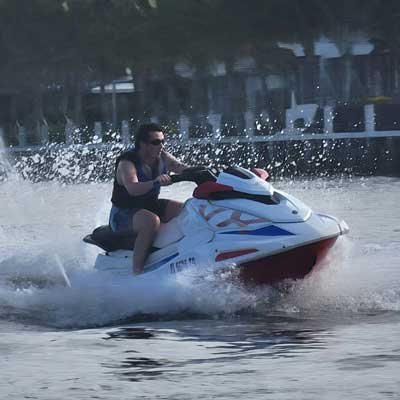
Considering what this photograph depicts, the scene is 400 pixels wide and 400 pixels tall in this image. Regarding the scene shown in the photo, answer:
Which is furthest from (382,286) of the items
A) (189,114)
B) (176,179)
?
(189,114)

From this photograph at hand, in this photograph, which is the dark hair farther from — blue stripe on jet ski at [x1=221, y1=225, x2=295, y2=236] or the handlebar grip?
blue stripe on jet ski at [x1=221, y1=225, x2=295, y2=236]

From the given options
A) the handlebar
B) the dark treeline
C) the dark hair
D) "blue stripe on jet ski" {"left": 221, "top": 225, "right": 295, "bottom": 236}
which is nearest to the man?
the dark hair

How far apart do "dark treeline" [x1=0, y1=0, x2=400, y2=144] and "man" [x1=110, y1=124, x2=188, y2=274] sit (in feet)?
105

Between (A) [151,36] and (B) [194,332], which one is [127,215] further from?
(A) [151,36]

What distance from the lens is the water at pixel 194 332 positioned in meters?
6.89

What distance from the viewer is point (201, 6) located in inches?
1722

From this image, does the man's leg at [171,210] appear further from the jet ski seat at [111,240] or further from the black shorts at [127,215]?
the jet ski seat at [111,240]

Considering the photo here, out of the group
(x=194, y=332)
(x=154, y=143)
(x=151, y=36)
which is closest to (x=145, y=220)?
(x=154, y=143)

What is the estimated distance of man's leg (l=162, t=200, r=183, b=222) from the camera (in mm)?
10281

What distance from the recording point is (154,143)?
1001 centimetres

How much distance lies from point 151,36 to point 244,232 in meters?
35.7

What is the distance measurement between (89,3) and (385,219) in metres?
28.3

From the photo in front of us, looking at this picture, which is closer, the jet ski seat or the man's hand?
the man's hand

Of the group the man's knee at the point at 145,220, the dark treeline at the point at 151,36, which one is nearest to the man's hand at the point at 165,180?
the man's knee at the point at 145,220
